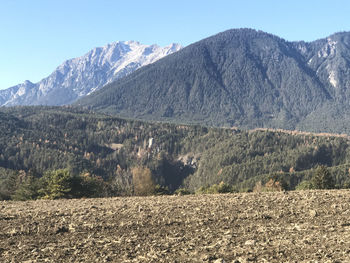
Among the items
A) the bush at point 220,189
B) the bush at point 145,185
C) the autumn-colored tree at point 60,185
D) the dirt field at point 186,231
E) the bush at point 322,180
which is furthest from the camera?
the bush at point 145,185

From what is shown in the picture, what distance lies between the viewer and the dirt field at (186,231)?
12047 millimetres

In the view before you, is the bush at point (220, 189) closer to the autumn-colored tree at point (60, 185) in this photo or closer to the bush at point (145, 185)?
the bush at point (145, 185)

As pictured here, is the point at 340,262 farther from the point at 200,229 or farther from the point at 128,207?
the point at 128,207

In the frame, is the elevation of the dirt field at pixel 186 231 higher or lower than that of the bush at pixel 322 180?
Answer: higher

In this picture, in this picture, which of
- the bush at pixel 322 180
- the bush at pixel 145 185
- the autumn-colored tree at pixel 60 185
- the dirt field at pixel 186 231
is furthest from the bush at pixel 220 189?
the dirt field at pixel 186 231

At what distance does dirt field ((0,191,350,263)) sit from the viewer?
39.5 ft

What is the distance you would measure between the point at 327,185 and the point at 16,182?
63.8 m

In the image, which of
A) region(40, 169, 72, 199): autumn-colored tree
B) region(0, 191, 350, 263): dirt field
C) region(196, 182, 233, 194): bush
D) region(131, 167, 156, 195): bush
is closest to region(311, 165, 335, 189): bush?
region(196, 182, 233, 194): bush

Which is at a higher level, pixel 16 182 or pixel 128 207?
pixel 128 207

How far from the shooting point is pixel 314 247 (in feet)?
39.4

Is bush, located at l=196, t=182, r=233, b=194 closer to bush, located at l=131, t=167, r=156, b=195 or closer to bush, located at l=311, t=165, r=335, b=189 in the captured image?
bush, located at l=131, t=167, r=156, b=195

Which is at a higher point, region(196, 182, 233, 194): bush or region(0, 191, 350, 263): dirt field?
region(0, 191, 350, 263): dirt field

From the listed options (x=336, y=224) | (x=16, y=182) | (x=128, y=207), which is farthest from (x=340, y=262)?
(x=16, y=182)

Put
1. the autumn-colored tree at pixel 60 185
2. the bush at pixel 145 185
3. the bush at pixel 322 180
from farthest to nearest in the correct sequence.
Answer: the bush at pixel 145 185 → the bush at pixel 322 180 → the autumn-colored tree at pixel 60 185
